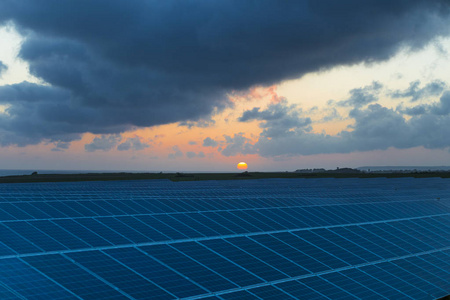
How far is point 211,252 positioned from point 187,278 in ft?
13.6

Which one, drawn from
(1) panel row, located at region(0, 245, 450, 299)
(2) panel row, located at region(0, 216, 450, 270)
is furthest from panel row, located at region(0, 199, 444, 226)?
(1) panel row, located at region(0, 245, 450, 299)

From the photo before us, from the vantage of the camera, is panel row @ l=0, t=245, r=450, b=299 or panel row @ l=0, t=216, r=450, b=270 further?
panel row @ l=0, t=216, r=450, b=270

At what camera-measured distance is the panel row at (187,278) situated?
20.0 meters

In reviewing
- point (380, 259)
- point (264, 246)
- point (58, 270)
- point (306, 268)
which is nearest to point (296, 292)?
point (306, 268)

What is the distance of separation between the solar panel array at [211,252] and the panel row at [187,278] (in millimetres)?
72

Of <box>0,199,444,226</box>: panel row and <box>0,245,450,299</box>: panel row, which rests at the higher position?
<box>0,199,444,226</box>: panel row

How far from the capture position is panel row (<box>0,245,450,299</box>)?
1997cm

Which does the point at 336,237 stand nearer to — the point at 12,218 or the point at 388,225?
the point at 388,225

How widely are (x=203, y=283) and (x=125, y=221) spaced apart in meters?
10.4

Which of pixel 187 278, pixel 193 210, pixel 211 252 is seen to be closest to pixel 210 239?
pixel 211 252

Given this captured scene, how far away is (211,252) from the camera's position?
26.8m

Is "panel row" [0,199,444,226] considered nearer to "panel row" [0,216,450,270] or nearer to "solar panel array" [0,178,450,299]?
"solar panel array" [0,178,450,299]

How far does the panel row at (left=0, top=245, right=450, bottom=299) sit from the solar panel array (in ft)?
0.24

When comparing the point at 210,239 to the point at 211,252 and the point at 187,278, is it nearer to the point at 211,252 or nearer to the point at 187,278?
the point at 211,252
